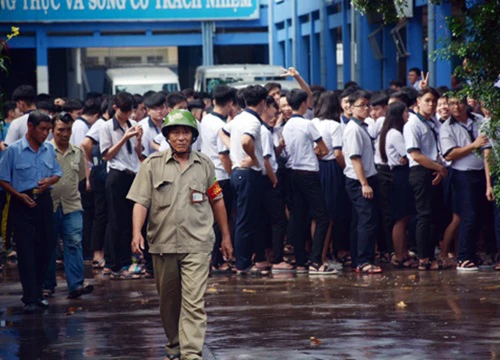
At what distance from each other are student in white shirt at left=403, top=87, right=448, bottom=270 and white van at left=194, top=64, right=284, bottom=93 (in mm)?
14284

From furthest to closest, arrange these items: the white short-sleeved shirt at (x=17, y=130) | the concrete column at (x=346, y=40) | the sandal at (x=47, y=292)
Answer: the concrete column at (x=346, y=40)
the white short-sleeved shirt at (x=17, y=130)
the sandal at (x=47, y=292)

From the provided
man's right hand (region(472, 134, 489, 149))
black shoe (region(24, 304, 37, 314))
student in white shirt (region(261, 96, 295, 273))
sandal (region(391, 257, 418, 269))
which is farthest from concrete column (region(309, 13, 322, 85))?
black shoe (region(24, 304, 37, 314))

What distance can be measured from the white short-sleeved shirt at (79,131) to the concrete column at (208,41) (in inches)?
998

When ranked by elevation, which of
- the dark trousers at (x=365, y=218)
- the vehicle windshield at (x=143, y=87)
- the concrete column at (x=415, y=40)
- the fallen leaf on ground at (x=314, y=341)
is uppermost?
the concrete column at (x=415, y=40)

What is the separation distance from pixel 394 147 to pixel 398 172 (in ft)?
1.02

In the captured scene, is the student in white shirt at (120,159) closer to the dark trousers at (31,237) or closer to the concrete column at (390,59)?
the dark trousers at (31,237)

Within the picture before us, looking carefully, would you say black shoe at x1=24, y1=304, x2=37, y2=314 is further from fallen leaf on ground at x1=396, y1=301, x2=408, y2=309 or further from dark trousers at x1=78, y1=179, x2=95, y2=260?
dark trousers at x1=78, y1=179, x2=95, y2=260

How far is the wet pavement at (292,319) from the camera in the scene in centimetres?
924

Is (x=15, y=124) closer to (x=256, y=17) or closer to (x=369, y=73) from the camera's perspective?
(x=369, y=73)

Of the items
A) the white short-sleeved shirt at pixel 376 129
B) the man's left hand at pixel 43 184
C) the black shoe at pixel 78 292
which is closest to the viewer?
the man's left hand at pixel 43 184

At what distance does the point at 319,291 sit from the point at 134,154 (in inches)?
110

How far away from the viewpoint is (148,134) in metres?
14.5

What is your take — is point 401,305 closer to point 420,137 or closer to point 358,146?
point 358,146

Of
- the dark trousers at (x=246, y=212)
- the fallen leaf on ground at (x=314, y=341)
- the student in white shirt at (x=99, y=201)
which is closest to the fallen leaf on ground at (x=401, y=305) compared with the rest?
the fallen leaf on ground at (x=314, y=341)
